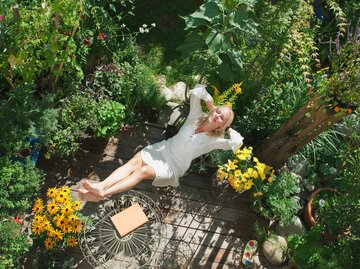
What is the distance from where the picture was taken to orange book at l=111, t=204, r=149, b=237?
3598 millimetres

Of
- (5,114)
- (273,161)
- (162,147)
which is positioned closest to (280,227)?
(273,161)

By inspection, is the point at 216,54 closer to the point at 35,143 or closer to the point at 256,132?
the point at 256,132

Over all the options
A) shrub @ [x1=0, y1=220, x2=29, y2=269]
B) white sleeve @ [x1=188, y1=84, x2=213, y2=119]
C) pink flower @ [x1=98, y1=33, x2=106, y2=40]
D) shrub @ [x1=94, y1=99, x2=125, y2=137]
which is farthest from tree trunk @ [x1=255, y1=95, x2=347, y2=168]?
shrub @ [x1=0, y1=220, x2=29, y2=269]

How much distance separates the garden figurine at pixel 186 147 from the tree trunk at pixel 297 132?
575 mm

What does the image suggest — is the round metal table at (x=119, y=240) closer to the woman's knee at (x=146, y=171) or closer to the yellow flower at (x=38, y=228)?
the woman's knee at (x=146, y=171)

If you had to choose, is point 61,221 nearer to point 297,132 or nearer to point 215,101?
→ point 215,101

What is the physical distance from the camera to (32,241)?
391 cm

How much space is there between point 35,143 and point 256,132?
7.48 ft

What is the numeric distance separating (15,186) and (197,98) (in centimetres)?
172

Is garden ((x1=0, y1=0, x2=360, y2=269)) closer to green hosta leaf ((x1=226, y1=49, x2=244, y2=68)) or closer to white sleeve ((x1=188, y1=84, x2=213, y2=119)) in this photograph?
green hosta leaf ((x1=226, y1=49, x2=244, y2=68))

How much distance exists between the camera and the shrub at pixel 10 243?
3.40 meters

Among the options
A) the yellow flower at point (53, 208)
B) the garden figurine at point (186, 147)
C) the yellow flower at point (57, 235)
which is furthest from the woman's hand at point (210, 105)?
the yellow flower at point (57, 235)

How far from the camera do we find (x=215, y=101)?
4.37m

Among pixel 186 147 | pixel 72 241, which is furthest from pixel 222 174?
pixel 72 241
